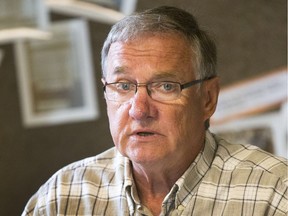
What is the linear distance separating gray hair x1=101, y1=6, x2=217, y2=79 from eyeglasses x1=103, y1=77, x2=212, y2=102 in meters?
0.05

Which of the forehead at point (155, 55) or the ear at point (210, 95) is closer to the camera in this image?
the forehead at point (155, 55)

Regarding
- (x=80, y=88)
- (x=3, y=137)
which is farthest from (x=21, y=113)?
(x=80, y=88)

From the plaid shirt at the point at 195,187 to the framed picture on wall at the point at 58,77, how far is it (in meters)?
0.57

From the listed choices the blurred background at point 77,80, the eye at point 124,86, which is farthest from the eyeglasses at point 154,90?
the blurred background at point 77,80

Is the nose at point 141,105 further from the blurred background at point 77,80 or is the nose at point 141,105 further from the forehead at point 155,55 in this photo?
the blurred background at point 77,80

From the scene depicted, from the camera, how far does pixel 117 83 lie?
119 cm

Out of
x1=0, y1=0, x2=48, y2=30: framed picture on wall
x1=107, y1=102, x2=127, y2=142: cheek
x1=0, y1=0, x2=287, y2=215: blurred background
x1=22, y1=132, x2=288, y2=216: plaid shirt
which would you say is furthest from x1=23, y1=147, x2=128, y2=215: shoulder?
x1=0, y1=0, x2=48, y2=30: framed picture on wall

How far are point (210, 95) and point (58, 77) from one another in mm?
815

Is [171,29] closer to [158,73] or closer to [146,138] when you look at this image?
[158,73]

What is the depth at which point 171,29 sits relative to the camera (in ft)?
3.84

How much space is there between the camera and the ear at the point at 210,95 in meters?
1.26

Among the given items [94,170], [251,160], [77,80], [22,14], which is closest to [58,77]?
[77,80]

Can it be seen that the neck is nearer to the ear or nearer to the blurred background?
the ear

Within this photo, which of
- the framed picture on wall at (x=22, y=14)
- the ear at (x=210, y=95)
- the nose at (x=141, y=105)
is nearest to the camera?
the nose at (x=141, y=105)
